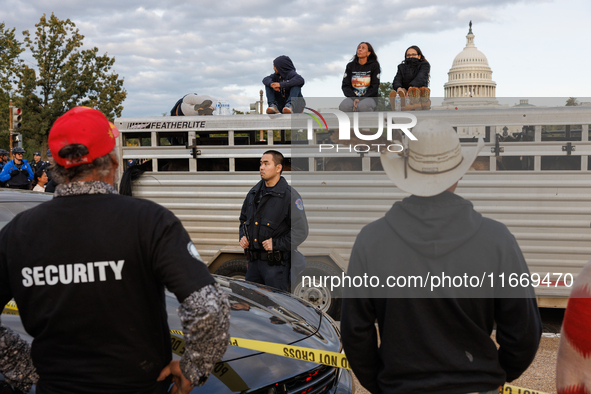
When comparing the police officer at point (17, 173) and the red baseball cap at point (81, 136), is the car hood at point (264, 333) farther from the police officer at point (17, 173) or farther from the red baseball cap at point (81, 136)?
the police officer at point (17, 173)

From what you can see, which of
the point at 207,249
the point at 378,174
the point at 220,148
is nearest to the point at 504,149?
the point at 378,174

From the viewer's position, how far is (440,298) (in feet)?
5.68

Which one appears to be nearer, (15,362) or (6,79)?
(15,362)

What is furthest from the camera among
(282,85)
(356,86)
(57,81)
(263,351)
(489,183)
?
(57,81)

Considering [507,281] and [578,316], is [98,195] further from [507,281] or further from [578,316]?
[578,316]

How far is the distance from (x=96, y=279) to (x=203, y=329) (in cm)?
39

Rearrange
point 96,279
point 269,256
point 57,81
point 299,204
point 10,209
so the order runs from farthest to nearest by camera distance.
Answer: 1. point 57,81
2. point 299,204
3. point 269,256
4. point 10,209
5. point 96,279

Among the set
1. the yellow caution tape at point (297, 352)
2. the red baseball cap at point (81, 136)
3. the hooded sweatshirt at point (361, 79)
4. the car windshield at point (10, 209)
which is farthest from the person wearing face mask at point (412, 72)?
the red baseball cap at point (81, 136)

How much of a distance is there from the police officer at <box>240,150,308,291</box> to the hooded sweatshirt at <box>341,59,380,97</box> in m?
1.51

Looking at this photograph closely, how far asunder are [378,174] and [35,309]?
341 cm

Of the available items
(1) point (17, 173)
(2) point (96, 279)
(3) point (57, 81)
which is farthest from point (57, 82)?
(2) point (96, 279)

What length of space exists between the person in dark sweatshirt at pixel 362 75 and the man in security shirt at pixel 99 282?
423 cm

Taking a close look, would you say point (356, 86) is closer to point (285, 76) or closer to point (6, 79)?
point (285, 76)

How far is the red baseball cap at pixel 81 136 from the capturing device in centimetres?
176
